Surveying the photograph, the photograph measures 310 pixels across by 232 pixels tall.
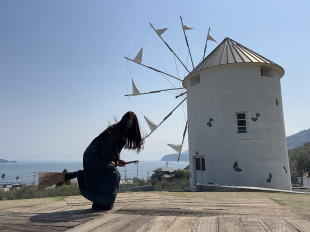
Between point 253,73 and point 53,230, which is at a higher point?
point 253,73

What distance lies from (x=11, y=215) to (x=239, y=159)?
12.9 metres

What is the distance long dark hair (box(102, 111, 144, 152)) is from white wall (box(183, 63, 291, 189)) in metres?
11.3

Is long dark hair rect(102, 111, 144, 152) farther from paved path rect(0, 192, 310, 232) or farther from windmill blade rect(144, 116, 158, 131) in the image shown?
windmill blade rect(144, 116, 158, 131)

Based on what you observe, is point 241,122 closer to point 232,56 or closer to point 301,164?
point 232,56

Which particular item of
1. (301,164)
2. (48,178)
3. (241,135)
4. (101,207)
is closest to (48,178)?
(48,178)

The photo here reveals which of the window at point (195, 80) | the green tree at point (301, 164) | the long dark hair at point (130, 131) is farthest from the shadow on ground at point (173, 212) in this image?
the green tree at point (301, 164)

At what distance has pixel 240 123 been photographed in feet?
52.1

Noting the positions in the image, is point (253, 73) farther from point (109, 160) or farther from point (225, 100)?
point (109, 160)

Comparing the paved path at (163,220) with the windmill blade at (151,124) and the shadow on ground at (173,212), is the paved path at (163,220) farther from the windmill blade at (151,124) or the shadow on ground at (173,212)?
the windmill blade at (151,124)

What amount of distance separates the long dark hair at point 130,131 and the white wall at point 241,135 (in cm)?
1127

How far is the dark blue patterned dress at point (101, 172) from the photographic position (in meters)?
4.85

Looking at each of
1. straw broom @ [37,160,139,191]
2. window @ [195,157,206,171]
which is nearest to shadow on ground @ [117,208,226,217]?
straw broom @ [37,160,139,191]

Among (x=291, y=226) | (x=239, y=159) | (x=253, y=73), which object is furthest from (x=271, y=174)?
(x=291, y=226)

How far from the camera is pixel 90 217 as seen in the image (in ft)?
13.6
